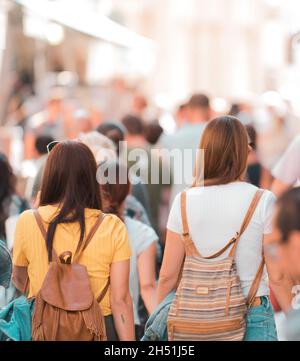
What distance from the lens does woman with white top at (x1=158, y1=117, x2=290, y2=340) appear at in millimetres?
5586

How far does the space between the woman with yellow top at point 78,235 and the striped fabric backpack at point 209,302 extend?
30cm

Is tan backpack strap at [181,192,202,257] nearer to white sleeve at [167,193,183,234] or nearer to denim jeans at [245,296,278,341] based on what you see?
white sleeve at [167,193,183,234]

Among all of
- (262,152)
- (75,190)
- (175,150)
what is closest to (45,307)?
(75,190)

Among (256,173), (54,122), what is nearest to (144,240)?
(256,173)

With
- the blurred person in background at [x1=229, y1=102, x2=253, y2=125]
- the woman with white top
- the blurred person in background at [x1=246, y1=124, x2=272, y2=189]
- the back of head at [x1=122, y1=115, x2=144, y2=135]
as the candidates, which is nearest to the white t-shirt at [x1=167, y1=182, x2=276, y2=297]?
the woman with white top

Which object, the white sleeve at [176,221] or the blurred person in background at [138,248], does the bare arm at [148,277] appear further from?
the white sleeve at [176,221]

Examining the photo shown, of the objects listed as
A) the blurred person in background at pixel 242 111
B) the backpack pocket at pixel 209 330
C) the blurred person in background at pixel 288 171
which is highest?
the blurred person in background at pixel 242 111

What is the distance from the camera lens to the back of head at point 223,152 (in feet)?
18.7

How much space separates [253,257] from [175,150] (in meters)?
4.76

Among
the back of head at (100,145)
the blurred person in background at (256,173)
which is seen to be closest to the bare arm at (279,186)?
the back of head at (100,145)

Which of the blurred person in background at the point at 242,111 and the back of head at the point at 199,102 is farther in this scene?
the blurred person in background at the point at 242,111

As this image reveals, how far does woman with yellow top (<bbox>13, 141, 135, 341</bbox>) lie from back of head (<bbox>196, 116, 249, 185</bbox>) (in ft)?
1.68

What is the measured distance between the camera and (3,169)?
716cm

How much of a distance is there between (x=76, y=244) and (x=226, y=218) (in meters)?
0.71
